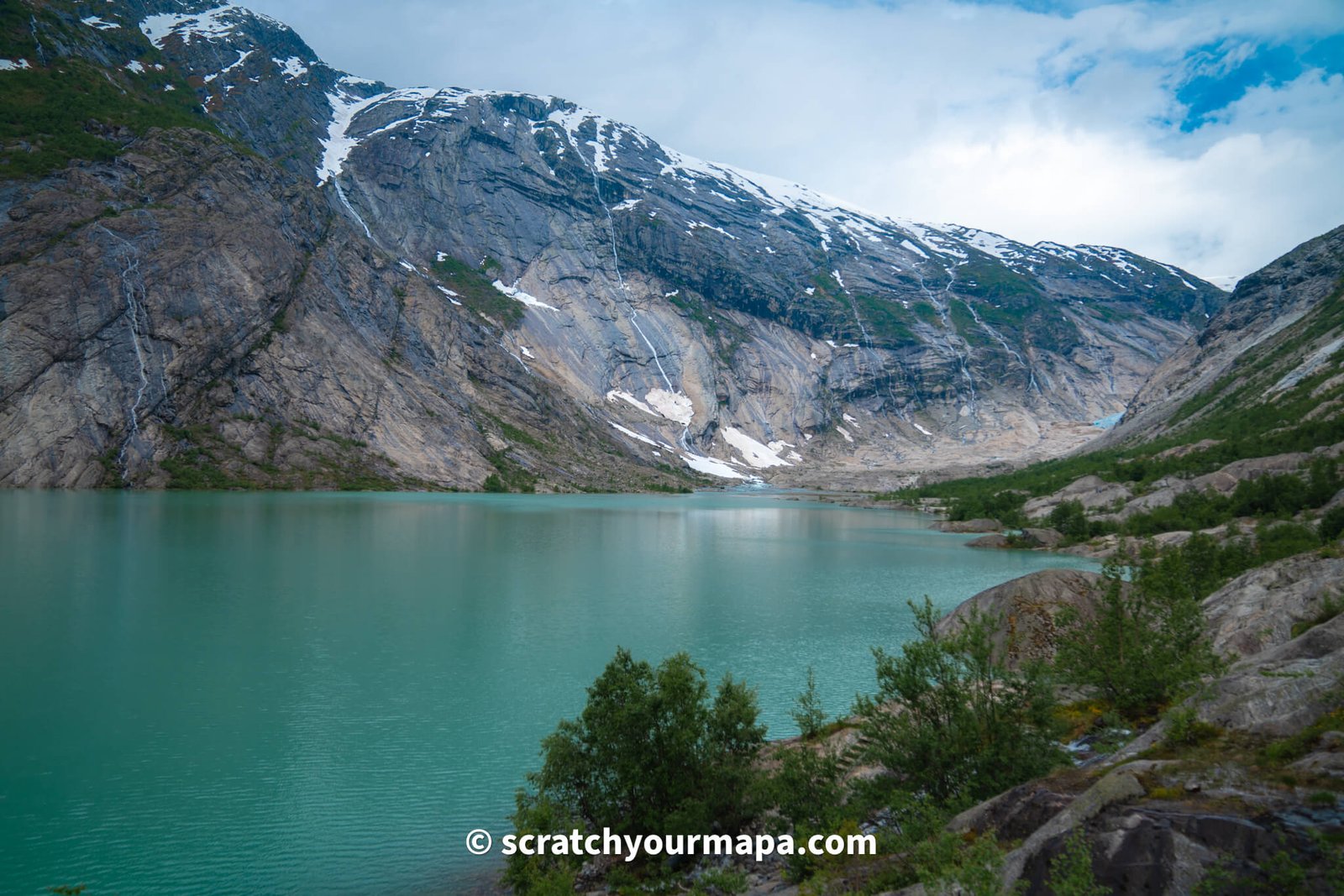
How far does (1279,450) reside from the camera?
46500 mm

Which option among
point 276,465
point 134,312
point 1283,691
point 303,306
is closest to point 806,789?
point 1283,691

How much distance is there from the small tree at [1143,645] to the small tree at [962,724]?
267 cm

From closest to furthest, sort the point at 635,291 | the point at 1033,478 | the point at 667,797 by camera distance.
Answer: the point at 667,797, the point at 1033,478, the point at 635,291

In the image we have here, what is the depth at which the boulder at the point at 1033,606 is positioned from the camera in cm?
1981

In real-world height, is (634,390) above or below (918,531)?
above

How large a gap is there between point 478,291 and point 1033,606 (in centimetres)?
15903

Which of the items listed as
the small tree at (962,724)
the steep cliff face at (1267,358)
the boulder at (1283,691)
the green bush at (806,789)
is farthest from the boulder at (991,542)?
the green bush at (806,789)

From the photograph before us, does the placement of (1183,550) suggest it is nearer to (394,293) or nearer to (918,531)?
(918,531)

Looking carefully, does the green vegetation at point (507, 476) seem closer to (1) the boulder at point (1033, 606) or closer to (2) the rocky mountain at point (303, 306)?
(2) the rocky mountain at point (303, 306)

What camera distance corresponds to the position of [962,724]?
10.4m

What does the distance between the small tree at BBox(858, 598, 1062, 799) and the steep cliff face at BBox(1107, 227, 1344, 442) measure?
52019 mm

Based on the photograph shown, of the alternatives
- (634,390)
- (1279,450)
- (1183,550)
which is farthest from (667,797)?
(634,390)

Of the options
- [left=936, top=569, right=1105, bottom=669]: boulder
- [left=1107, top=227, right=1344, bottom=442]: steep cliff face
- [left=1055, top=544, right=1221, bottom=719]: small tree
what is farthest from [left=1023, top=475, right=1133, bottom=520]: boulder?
[left=1055, top=544, right=1221, bottom=719]: small tree

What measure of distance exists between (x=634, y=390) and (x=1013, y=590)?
6161 inches
